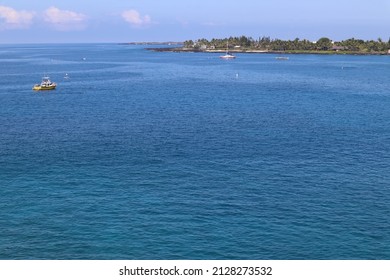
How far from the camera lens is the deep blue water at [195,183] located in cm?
5022

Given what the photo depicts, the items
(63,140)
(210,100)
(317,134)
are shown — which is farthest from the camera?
(210,100)

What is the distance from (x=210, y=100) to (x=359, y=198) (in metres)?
89.1

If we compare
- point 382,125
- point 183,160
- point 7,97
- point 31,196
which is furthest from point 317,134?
point 7,97

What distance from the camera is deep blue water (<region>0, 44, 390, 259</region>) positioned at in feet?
165

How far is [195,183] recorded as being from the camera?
67.9m

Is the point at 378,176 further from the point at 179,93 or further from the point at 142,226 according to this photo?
the point at 179,93

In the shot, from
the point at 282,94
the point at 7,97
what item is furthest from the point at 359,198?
the point at 7,97

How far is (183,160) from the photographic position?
3103 inches

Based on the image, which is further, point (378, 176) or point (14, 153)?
point (14, 153)

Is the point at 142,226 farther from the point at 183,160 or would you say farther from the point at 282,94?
the point at 282,94

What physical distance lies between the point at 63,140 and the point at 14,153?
37.3 feet

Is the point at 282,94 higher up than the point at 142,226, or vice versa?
the point at 282,94

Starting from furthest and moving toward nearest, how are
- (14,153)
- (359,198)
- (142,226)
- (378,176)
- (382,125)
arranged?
1. (382,125)
2. (14,153)
3. (378,176)
4. (359,198)
5. (142,226)

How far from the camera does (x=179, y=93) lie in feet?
536
